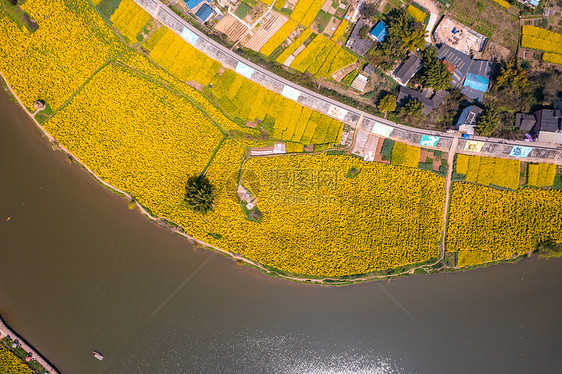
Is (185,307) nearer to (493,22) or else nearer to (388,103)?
(388,103)

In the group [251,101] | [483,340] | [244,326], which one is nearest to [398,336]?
[483,340]

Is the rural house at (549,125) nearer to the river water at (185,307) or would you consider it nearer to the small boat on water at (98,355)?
the river water at (185,307)

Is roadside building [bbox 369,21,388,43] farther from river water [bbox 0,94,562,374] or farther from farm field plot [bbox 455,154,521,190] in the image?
river water [bbox 0,94,562,374]

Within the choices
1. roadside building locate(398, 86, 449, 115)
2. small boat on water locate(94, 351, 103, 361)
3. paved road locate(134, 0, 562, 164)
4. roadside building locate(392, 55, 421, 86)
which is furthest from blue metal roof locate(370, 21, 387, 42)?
small boat on water locate(94, 351, 103, 361)

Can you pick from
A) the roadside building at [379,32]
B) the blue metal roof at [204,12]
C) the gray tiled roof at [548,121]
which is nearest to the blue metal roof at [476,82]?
the gray tiled roof at [548,121]

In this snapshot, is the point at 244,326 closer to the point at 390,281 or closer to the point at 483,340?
the point at 390,281

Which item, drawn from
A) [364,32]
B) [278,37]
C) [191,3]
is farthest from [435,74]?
[191,3]
